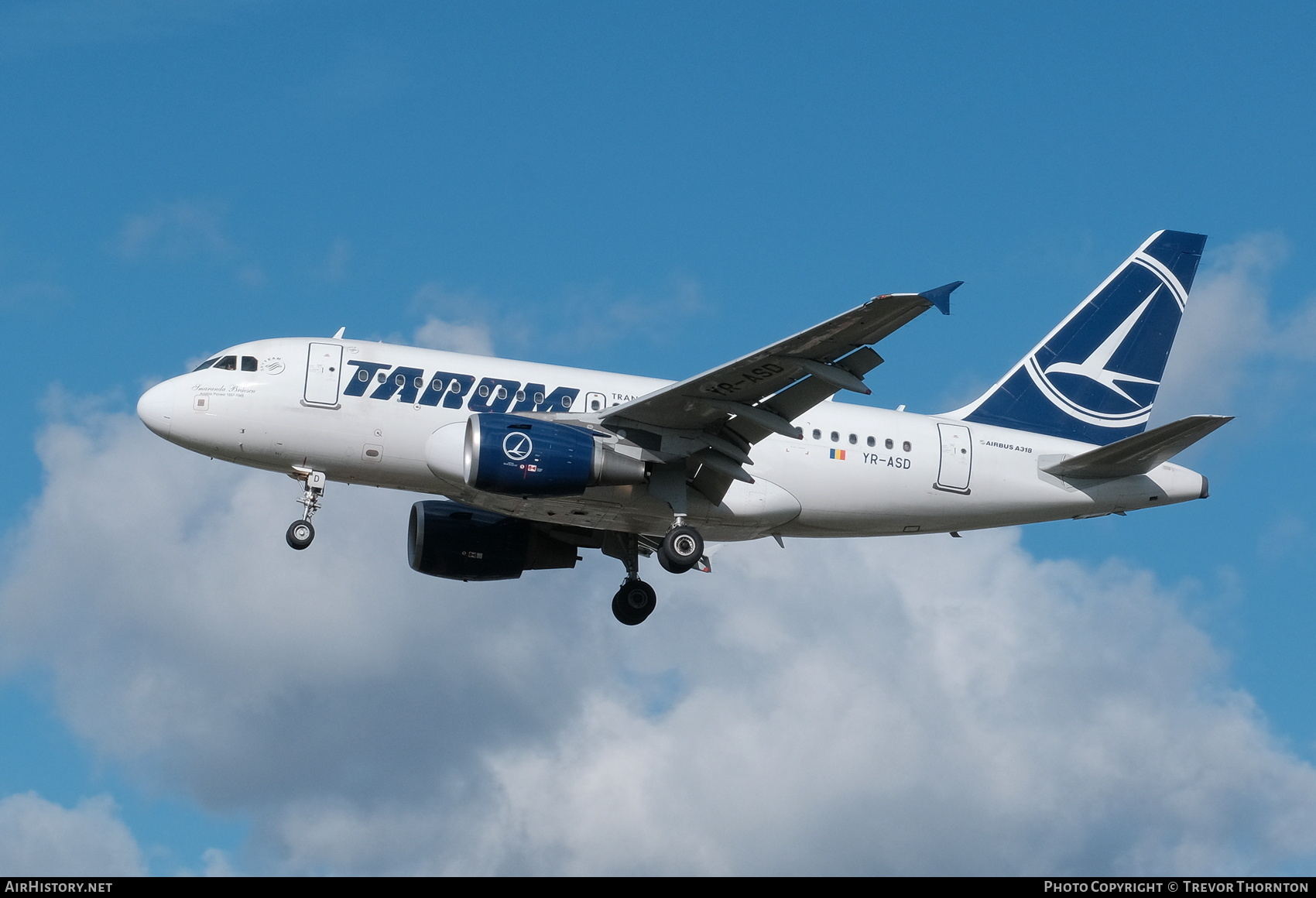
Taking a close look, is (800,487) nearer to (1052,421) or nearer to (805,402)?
(805,402)

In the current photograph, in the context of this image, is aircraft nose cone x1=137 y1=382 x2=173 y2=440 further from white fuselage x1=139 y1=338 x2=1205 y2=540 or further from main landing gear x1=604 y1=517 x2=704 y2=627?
main landing gear x1=604 y1=517 x2=704 y2=627

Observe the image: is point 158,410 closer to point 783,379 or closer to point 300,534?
point 300,534

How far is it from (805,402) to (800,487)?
333 centimetres

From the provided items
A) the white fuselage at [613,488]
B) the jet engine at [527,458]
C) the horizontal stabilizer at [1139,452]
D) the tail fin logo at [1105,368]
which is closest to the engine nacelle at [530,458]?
the jet engine at [527,458]

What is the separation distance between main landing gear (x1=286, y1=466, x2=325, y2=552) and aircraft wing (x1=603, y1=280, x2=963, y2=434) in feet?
19.8

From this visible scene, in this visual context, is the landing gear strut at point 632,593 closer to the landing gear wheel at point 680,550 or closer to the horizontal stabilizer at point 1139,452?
the landing gear wheel at point 680,550

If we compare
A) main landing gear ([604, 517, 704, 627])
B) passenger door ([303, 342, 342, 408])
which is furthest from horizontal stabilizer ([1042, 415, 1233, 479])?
passenger door ([303, 342, 342, 408])

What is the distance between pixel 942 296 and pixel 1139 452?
382 inches

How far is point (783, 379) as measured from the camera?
2928 centimetres

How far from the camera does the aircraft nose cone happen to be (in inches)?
1238

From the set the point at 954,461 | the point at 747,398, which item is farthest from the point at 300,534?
the point at 954,461
